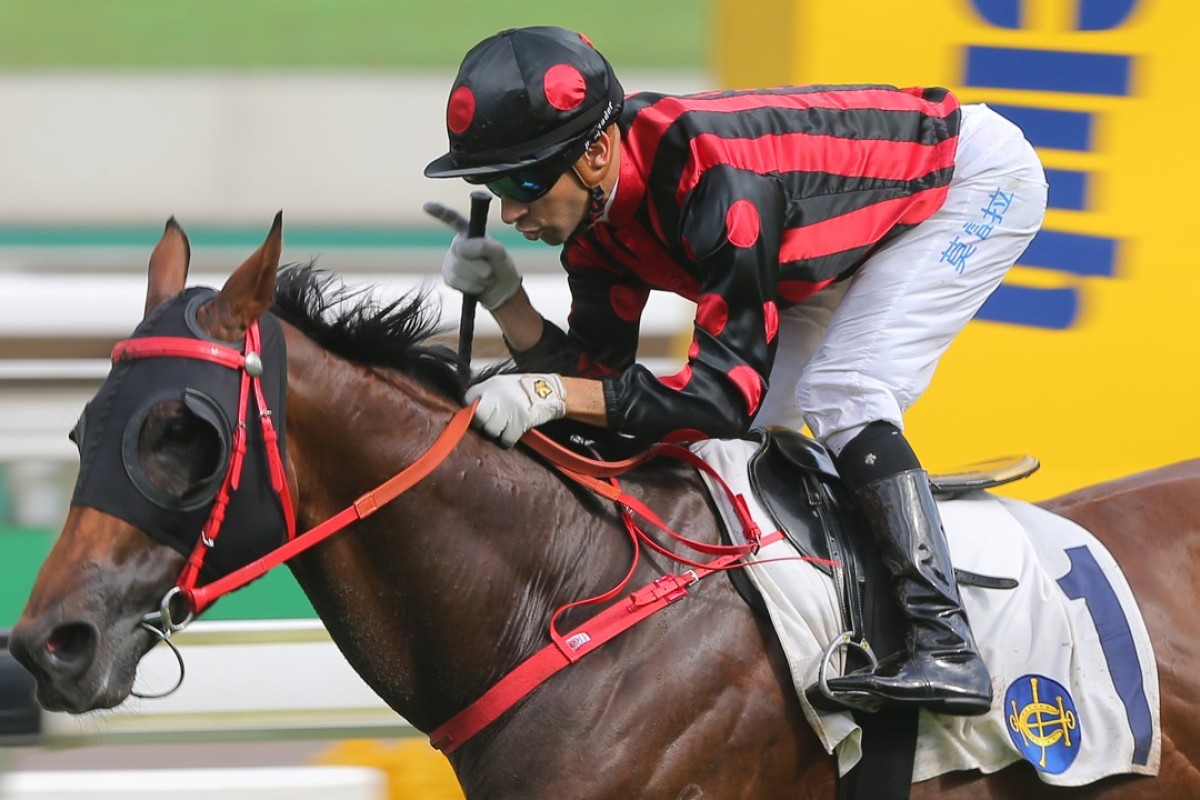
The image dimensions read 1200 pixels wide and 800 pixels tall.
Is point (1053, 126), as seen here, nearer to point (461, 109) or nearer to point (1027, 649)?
point (1027, 649)

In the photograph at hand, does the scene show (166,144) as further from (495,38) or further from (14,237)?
(495,38)

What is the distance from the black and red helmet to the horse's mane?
27cm

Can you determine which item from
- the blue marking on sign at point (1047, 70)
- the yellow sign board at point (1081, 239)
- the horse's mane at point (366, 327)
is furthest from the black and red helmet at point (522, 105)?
the blue marking on sign at point (1047, 70)

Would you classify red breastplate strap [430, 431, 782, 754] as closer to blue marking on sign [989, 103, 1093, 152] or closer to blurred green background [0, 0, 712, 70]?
blue marking on sign [989, 103, 1093, 152]

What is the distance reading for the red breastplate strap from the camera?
2.55 metres

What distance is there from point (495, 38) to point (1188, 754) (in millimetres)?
1819

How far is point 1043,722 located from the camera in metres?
2.77

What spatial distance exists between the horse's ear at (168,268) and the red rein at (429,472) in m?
0.14

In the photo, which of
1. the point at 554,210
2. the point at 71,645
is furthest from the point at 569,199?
the point at 71,645

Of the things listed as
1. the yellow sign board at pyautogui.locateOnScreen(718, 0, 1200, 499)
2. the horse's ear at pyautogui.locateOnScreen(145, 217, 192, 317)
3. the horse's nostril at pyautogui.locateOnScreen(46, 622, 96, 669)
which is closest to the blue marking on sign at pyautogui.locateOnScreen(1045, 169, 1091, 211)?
the yellow sign board at pyautogui.locateOnScreen(718, 0, 1200, 499)

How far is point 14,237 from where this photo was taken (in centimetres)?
471

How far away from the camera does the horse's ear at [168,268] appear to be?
2.48 metres

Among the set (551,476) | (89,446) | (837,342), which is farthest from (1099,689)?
(89,446)

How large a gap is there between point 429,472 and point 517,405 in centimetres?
19
